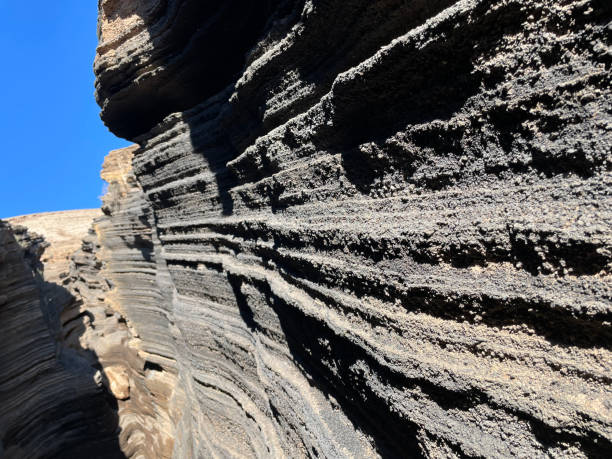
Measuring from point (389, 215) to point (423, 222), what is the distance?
0.21 metres

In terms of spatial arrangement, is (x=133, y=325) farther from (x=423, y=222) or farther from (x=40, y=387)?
(x=423, y=222)

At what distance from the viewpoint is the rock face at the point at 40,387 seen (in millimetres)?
5340

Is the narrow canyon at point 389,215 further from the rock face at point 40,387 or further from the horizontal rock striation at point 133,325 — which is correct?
the horizontal rock striation at point 133,325

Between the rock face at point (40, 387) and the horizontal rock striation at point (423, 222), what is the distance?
4.31 metres

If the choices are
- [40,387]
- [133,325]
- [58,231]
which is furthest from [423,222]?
[58,231]

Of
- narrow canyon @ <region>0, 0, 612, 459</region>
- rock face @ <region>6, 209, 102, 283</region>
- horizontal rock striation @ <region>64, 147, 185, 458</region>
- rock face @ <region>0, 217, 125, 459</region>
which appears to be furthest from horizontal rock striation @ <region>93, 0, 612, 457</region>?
rock face @ <region>6, 209, 102, 283</region>

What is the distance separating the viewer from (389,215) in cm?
169

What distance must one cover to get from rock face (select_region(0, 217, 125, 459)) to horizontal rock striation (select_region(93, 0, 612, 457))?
4308 mm

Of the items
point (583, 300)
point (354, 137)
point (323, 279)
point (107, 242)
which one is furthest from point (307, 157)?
point (107, 242)

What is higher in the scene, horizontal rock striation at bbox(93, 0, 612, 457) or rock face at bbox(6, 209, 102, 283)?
rock face at bbox(6, 209, 102, 283)

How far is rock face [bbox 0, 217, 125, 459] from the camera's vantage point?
210 inches

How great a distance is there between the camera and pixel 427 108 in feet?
4.91

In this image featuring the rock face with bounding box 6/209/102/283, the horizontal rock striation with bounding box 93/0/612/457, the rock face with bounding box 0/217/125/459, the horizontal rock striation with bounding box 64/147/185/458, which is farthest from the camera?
the rock face with bounding box 6/209/102/283

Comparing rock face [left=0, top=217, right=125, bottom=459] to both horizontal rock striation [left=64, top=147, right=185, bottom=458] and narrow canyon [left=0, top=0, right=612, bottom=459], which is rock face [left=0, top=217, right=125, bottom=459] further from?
narrow canyon [left=0, top=0, right=612, bottom=459]
